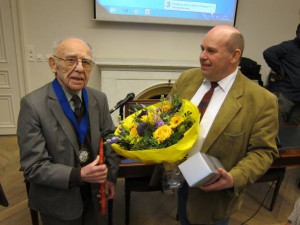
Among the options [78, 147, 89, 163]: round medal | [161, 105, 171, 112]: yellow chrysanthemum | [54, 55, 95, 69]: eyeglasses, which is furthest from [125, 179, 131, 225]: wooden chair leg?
[54, 55, 95, 69]: eyeglasses

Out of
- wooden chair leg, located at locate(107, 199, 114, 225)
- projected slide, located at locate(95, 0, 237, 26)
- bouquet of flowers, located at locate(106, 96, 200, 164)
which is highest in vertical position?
projected slide, located at locate(95, 0, 237, 26)

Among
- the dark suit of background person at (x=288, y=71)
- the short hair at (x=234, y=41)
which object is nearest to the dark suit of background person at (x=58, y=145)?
the short hair at (x=234, y=41)

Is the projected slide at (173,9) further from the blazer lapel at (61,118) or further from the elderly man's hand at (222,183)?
the elderly man's hand at (222,183)

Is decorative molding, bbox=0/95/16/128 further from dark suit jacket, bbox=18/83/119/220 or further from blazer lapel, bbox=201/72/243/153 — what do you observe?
blazer lapel, bbox=201/72/243/153

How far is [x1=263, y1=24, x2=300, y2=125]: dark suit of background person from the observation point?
2963 mm

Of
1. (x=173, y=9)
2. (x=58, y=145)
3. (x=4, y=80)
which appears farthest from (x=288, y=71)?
(x=4, y=80)

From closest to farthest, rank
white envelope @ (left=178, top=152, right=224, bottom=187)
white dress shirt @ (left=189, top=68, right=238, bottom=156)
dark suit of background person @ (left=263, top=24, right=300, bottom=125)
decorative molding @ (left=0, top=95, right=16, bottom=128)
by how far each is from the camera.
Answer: white envelope @ (left=178, top=152, right=224, bottom=187), white dress shirt @ (left=189, top=68, right=238, bottom=156), dark suit of background person @ (left=263, top=24, right=300, bottom=125), decorative molding @ (left=0, top=95, right=16, bottom=128)

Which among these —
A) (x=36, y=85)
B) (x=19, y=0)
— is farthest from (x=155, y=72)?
(x=19, y=0)

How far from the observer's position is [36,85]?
3486mm

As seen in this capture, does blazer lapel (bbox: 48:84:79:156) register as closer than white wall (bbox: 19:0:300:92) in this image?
Yes

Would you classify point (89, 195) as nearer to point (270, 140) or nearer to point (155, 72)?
point (270, 140)

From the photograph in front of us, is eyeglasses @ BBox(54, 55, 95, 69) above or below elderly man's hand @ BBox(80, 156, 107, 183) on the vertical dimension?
above

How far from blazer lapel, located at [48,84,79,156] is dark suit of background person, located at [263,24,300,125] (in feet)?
8.17

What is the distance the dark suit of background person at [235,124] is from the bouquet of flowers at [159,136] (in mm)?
164
